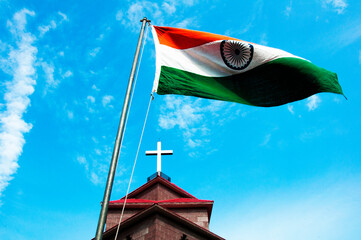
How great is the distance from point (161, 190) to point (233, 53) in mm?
15231

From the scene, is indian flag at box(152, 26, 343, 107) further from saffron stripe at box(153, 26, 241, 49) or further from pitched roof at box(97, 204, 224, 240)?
pitched roof at box(97, 204, 224, 240)

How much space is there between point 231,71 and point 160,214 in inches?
460

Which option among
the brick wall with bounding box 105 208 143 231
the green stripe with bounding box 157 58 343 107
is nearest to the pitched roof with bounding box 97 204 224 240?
the brick wall with bounding box 105 208 143 231

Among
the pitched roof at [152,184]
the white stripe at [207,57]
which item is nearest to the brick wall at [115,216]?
the pitched roof at [152,184]

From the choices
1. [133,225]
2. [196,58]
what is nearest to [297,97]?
[196,58]

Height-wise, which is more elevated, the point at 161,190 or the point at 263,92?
the point at 161,190

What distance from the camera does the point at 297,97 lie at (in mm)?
8852

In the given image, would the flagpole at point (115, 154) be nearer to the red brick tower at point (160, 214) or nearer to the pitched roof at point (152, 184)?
the red brick tower at point (160, 214)

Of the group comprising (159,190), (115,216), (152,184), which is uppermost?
(152,184)

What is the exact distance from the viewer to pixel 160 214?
1834 centimetres

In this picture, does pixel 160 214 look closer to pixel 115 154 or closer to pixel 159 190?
pixel 159 190

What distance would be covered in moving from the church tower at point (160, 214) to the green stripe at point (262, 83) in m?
11.0

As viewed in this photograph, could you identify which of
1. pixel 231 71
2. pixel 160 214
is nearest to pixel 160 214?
pixel 160 214

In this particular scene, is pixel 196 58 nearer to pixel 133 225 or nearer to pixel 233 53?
pixel 233 53
